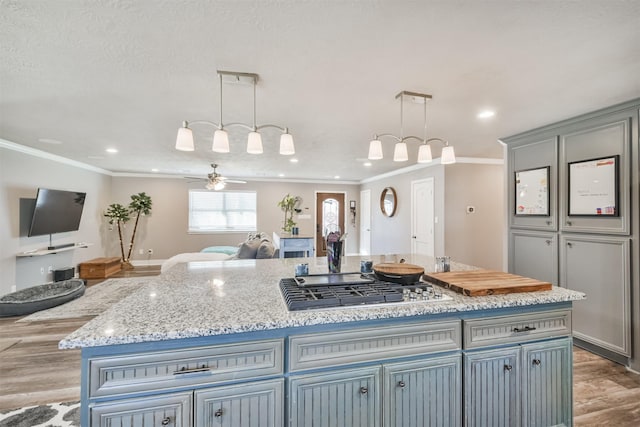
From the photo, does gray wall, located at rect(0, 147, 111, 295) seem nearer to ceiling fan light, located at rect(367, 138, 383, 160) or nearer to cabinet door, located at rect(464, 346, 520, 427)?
ceiling fan light, located at rect(367, 138, 383, 160)

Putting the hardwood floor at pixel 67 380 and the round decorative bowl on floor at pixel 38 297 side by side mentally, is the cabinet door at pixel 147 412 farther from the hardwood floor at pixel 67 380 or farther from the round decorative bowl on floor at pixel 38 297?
the round decorative bowl on floor at pixel 38 297

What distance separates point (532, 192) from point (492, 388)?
8.92ft

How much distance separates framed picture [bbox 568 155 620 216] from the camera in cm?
254

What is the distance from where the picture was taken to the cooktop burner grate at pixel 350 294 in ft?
4.40

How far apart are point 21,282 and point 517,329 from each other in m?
6.17

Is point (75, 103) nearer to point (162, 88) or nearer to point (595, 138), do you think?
point (162, 88)

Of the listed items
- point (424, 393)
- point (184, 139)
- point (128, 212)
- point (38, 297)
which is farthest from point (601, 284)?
point (128, 212)

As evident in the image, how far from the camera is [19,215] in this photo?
13.7 ft

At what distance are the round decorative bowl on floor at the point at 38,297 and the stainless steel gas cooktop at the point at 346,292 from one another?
401 centimetres

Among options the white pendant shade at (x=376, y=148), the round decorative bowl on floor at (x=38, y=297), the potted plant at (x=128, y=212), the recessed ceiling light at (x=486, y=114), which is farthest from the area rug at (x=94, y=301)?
the recessed ceiling light at (x=486, y=114)

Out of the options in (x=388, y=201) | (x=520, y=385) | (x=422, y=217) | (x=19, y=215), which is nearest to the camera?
(x=520, y=385)

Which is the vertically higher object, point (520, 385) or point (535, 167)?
point (535, 167)

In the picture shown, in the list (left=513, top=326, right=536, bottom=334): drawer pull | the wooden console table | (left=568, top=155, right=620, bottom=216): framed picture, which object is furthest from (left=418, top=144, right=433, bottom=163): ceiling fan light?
the wooden console table

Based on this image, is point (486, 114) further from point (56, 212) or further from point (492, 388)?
point (56, 212)
